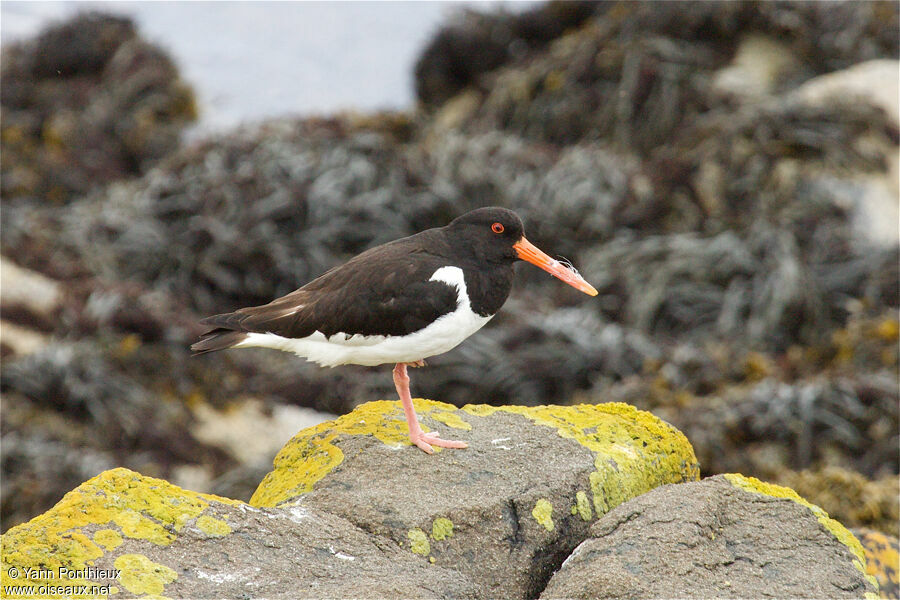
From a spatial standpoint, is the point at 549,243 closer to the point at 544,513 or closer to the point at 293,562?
the point at 544,513

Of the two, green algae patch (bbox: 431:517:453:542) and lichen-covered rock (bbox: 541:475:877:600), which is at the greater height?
green algae patch (bbox: 431:517:453:542)

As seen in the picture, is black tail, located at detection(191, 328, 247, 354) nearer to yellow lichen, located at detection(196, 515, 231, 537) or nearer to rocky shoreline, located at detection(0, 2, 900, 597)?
yellow lichen, located at detection(196, 515, 231, 537)

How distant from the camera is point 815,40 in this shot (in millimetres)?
12117

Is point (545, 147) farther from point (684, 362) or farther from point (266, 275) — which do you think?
point (684, 362)

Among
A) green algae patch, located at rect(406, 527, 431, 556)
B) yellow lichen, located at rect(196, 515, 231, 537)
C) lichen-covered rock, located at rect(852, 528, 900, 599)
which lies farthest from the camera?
lichen-covered rock, located at rect(852, 528, 900, 599)

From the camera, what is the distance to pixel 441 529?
3430 millimetres

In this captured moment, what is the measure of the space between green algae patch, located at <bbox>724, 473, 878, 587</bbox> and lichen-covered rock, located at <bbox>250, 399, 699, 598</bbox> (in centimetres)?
47

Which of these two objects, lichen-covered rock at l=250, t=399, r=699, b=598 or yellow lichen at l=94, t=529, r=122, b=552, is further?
→ lichen-covered rock at l=250, t=399, r=699, b=598

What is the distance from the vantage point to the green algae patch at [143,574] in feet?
9.05

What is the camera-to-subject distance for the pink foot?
13.2 feet

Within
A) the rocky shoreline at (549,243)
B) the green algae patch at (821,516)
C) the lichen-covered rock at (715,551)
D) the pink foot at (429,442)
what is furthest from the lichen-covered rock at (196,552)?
the green algae patch at (821,516)

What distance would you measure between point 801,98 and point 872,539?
7.50 metres

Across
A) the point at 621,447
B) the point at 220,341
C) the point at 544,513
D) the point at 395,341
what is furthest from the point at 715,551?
the point at 220,341

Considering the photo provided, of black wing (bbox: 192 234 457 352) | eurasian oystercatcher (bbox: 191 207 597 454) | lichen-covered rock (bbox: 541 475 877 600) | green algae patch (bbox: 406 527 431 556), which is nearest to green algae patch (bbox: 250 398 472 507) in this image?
eurasian oystercatcher (bbox: 191 207 597 454)
